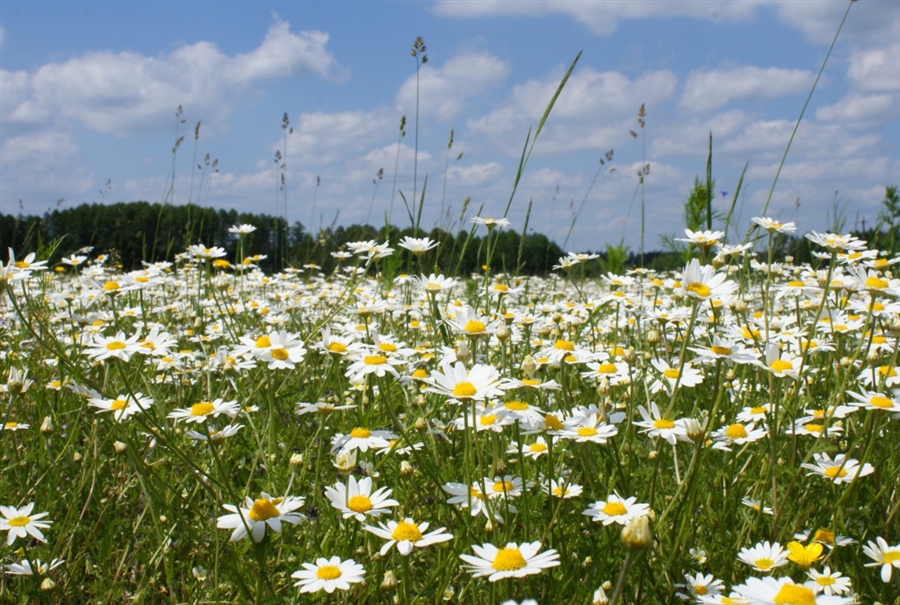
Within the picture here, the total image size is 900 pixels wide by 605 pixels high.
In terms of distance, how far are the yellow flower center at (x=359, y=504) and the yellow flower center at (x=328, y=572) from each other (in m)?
0.14

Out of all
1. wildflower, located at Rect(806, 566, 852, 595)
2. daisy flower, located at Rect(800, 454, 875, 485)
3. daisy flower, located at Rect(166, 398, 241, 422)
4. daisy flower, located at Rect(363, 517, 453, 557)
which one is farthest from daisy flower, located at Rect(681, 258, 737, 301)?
daisy flower, located at Rect(166, 398, 241, 422)

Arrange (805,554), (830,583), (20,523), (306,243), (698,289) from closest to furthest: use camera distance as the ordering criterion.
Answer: (830,583), (805,554), (698,289), (20,523), (306,243)

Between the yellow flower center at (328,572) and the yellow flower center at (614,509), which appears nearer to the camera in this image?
the yellow flower center at (328,572)

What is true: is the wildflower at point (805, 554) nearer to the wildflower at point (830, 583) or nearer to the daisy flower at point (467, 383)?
the wildflower at point (830, 583)

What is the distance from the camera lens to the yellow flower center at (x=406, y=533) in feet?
4.55

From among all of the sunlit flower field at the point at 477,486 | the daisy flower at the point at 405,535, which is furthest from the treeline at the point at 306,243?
the daisy flower at the point at 405,535

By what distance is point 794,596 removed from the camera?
3.80 feet

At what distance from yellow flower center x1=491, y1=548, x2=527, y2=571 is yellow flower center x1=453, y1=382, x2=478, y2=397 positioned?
13.0 inches

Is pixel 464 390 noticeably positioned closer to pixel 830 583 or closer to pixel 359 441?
pixel 359 441

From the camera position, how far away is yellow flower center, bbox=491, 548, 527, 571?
1.21 m

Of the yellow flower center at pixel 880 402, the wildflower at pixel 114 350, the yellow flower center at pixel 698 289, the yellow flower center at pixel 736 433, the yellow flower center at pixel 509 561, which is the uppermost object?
the yellow flower center at pixel 698 289

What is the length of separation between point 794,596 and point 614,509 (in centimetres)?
42

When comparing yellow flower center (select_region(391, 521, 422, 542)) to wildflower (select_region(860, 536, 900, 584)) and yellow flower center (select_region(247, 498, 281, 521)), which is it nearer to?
yellow flower center (select_region(247, 498, 281, 521))

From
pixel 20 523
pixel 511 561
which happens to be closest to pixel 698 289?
pixel 511 561
